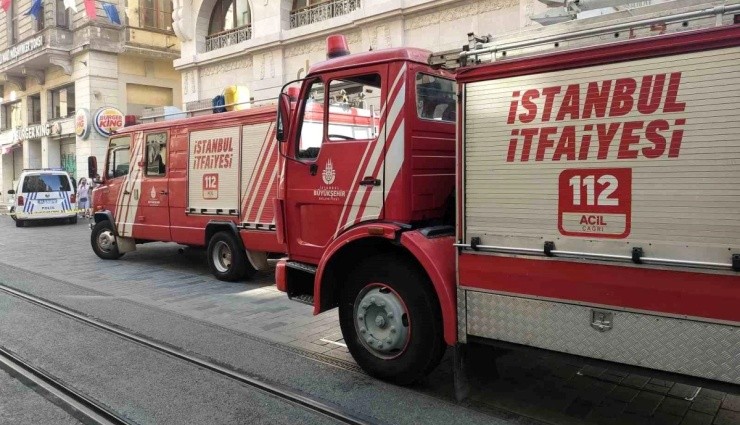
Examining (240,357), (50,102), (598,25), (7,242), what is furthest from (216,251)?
(50,102)

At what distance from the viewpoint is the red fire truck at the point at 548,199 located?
3.09 metres

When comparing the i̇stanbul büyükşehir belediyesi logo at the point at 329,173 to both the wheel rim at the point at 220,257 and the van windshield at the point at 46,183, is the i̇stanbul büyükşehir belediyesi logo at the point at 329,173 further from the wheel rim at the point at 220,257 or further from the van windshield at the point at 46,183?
the van windshield at the point at 46,183

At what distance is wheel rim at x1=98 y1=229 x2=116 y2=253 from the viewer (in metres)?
11.6

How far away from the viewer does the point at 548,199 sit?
3.62m

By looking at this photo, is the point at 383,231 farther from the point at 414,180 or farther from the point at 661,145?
the point at 661,145

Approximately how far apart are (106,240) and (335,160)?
8.46 meters

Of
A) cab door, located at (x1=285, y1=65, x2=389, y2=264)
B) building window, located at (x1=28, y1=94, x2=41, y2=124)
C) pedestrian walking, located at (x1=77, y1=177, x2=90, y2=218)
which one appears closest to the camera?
cab door, located at (x1=285, y1=65, x2=389, y2=264)

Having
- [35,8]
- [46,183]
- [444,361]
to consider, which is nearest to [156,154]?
[444,361]

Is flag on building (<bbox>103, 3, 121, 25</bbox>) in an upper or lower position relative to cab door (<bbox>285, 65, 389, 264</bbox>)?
upper

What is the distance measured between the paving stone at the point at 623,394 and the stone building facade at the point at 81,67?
87.5 ft

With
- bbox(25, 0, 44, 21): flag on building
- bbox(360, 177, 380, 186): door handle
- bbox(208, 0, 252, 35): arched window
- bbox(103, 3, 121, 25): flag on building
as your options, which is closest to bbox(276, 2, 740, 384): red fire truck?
bbox(360, 177, 380, 186): door handle

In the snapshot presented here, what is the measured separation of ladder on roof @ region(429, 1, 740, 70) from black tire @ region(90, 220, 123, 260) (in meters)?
9.43

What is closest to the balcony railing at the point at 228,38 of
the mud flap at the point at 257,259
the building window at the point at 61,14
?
the mud flap at the point at 257,259

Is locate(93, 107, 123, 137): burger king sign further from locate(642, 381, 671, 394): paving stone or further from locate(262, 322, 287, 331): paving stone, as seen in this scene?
locate(642, 381, 671, 394): paving stone
